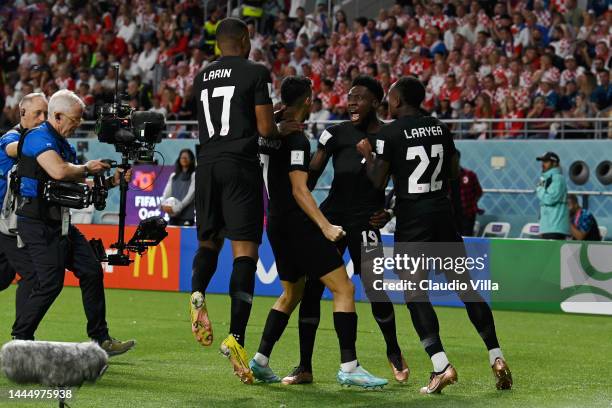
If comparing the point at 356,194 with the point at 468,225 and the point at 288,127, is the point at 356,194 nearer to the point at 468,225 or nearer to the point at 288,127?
the point at 288,127

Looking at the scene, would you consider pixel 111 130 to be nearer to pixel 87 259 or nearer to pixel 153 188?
pixel 87 259

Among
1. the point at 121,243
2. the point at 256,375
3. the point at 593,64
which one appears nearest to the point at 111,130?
the point at 121,243

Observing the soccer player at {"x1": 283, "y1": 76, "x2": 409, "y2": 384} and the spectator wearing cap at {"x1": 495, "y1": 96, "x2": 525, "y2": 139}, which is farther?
the spectator wearing cap at {"x1": 495, "y1": 96, "x2": 525, "y2": 139}

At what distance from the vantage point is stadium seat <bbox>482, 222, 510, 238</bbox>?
782 inches

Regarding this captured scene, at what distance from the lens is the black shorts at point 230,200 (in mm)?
8352

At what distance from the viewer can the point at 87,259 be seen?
9.68 metres

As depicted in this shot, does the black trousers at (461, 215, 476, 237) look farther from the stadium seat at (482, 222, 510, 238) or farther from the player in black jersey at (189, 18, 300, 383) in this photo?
the player in black jersey at (189, 18, 300, 383)

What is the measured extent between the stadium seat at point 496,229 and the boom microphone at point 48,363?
561 inches

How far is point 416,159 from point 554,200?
33.2ft

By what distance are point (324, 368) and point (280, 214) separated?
6.12 feet

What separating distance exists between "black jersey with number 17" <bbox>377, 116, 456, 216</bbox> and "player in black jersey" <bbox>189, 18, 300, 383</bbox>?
0.91 meters

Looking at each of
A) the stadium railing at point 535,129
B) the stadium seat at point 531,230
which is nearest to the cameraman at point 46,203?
the stadium railing at point 535,129

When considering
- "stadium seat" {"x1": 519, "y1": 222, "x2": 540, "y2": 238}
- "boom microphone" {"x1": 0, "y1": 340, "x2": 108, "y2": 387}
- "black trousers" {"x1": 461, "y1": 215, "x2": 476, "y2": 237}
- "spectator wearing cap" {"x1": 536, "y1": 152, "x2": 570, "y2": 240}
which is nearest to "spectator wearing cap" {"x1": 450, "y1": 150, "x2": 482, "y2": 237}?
"black trousers" {"x1": 461, "y1": 215, "x2": 476, "y2": 237}

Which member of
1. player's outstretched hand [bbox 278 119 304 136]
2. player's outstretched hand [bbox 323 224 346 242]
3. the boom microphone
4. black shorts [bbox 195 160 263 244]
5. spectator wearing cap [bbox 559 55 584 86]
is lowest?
the boom microphone
